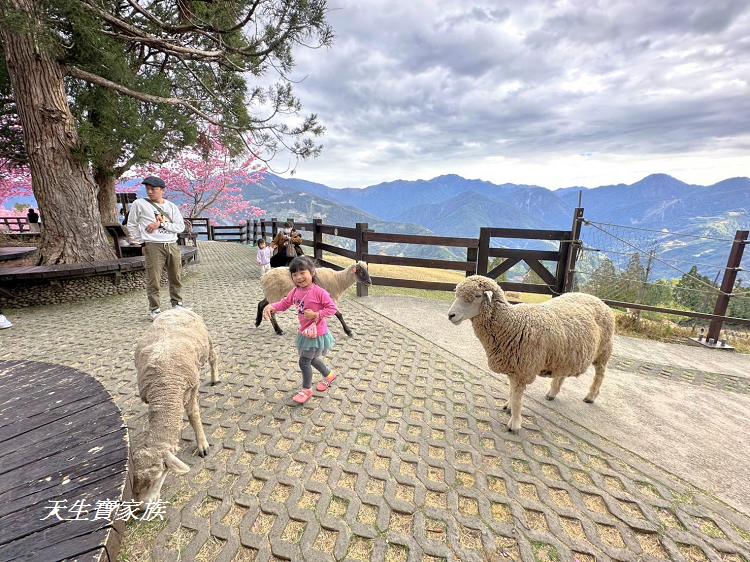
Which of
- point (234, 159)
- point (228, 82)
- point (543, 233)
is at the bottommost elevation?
point (543, 233)

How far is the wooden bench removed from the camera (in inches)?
247

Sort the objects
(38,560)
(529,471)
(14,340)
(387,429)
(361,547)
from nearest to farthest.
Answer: (38,560) < (361,547) < (529,471) < (387,429) < (14,340)

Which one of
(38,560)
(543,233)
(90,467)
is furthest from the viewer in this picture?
(543,233)

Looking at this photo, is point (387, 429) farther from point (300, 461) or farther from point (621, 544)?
point (621, 544)

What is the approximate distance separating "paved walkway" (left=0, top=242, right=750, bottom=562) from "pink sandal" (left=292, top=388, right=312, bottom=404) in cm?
9

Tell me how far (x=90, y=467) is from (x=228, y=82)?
11.0 meters

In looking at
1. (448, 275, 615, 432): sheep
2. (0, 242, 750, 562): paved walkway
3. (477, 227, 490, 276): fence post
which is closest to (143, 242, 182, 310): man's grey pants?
(0, 242, 750, 562): paved walkway

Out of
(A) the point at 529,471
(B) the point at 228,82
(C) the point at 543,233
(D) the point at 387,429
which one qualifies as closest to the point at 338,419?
(D) the point at 387,429

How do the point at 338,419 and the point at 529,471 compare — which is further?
the point at 338,419

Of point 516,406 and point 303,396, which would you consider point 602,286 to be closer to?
point 516,406

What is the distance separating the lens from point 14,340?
16.2 feet

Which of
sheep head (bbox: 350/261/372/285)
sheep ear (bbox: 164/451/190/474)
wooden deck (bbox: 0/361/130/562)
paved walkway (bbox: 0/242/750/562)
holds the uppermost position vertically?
sheep head (bbox: 350/261/372/285)

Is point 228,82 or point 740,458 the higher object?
point 228,82

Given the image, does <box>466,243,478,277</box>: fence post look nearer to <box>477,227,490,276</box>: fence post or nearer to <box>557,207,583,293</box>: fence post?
<box>477,227,490,276</box>: fence post
